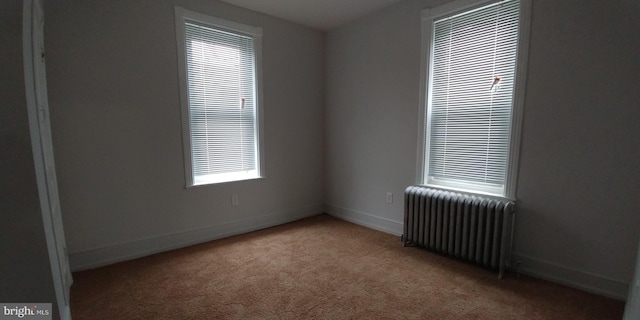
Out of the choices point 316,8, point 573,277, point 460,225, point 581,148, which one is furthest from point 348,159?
point 573,277

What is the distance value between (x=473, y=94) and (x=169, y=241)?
350 cm

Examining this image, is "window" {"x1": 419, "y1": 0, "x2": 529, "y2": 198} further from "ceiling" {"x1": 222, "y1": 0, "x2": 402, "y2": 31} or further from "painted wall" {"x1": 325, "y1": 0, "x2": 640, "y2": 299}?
"ceiling" {"x1": 222, "y1": 0, "x2": 402, "y2": 31}

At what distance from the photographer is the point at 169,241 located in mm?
2965

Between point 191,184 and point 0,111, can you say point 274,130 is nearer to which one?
point 191,184

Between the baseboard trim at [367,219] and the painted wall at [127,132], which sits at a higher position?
the painted wall at [127,132]

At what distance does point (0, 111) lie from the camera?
3.34ft

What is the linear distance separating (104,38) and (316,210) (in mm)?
3208

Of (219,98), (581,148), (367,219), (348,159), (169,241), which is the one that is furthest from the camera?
(348,159)

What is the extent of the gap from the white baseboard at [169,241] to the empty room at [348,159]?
19mm

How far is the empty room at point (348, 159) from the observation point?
1936 millimetres

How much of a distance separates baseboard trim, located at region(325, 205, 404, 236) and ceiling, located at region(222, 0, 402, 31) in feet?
8.48

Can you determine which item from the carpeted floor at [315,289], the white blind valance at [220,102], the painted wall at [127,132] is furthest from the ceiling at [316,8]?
the carpeted floor at [315,289]

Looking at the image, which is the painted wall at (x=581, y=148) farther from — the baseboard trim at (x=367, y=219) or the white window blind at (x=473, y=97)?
the baseboard trim at (x=367, y=219)

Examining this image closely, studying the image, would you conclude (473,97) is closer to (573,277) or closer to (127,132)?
(573,277)
